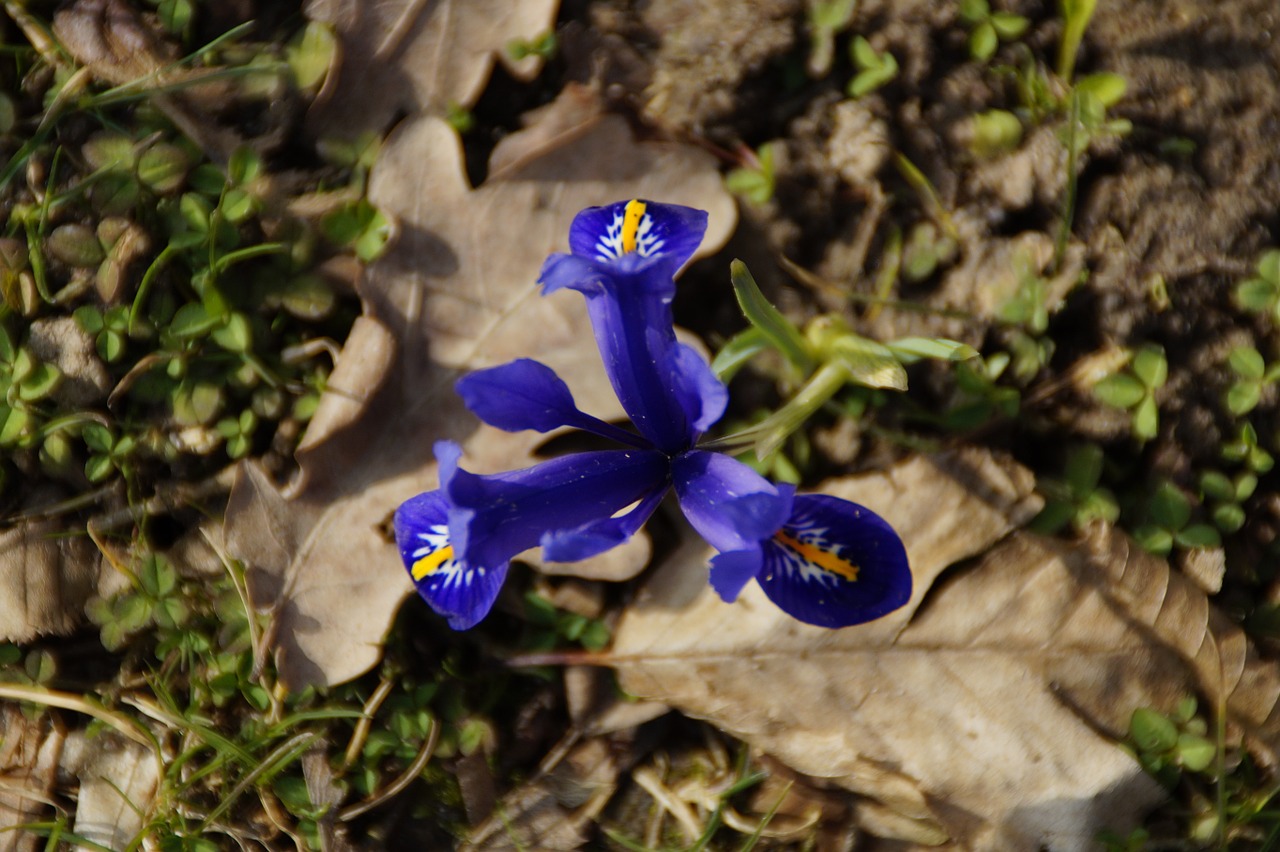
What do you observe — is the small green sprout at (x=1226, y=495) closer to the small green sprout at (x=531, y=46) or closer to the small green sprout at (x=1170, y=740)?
the small green sprout at (x=1170, y=740)

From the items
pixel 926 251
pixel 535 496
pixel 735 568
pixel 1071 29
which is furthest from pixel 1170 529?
pixel 535 496

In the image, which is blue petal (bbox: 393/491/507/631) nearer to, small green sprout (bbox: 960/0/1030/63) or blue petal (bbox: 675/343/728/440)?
blue petal (bbox: 675/343/728/440)

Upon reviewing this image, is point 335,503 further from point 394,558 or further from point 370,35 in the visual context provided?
point 370,35

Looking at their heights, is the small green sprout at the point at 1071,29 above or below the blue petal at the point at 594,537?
above

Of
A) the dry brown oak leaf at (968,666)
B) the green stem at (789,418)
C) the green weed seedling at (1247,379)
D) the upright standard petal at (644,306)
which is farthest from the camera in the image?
the green weed seedling at (1247,379)

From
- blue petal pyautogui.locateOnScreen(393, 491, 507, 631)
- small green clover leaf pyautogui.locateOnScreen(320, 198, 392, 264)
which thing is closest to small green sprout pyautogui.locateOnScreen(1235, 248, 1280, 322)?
blue petal pyautogui.locateOnScreen(393, 491, 507, 631)

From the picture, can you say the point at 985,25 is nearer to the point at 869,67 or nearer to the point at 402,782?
the point at 869,67

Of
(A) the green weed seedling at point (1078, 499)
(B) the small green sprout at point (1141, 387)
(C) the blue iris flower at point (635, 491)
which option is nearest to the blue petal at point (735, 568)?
(C) the blue iris flower at point (635, 491)
